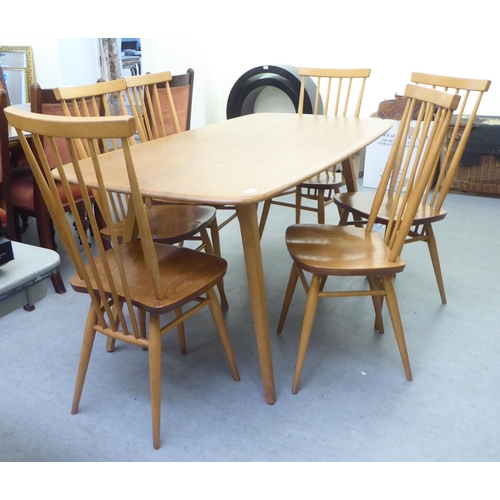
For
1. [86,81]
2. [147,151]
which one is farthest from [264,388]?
[86,81]

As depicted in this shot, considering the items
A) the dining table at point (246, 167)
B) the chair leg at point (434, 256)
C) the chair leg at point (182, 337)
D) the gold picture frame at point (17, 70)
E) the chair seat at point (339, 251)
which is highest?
the gold picture frame at point (17, 70)

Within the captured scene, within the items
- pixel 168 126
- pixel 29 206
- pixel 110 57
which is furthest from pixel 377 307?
pixel 110 57

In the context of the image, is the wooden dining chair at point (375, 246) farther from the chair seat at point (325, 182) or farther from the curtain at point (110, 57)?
the curtain at point (110, 57)

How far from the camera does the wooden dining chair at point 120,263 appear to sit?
1182 millimetres

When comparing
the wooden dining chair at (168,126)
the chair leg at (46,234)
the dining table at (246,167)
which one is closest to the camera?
the dining table at (246,167)

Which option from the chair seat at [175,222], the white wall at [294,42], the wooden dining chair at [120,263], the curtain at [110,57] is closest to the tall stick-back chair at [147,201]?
the chair seat at [175,222]

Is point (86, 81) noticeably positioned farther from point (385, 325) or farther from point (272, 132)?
point (385, 325)

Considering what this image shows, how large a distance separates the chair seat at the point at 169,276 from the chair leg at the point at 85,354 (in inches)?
4.9

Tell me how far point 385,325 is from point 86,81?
4064 mm

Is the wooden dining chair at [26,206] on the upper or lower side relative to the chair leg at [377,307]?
upper

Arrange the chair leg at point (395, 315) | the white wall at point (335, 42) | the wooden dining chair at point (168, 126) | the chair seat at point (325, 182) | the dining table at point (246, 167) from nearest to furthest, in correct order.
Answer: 1. the dining table at point (246, 167)
2. the chair leg at point (395, 315)
3. the wooden dining chair at point (168, 126)
4. the chair seat at point (325, 182)
5. the white wall at point (335, 42)

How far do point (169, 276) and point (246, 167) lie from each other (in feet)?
1.45

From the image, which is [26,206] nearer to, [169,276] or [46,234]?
[46,234]

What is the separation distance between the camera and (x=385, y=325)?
85.7 inches
